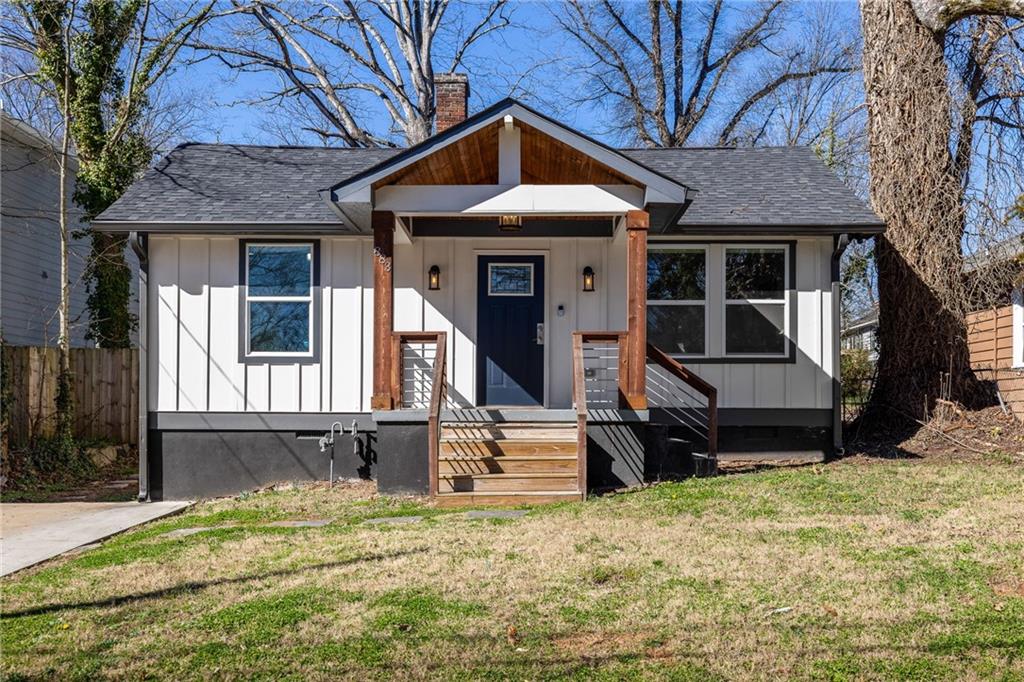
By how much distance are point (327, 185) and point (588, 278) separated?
3.64 metres

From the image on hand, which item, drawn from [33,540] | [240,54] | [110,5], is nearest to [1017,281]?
[33,540]

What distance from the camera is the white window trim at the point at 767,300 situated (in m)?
10.8

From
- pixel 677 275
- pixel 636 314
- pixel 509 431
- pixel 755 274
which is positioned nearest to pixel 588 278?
pixel 677 275

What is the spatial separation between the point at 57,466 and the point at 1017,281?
13.7 m

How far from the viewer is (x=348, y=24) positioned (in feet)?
70.4

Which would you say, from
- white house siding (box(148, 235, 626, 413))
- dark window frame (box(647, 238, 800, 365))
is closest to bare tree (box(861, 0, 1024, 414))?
dark window frame (box(647, 238, 800, 365))

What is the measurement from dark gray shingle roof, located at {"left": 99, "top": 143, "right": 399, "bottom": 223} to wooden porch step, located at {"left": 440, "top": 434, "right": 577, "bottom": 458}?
3209 millimetres

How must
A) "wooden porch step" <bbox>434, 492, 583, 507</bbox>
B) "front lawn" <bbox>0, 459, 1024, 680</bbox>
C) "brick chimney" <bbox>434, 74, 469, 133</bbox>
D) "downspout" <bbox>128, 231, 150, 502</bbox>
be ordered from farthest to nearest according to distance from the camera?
1. "brick chimney" <bbox>434, 74, 469, 133</bbox>
2. "downspout" <bbox>128, 231, 150, 502</bbox>
3. "wooden porch step" <bbox>434, 492, 583, 507</bbox>
4. "front lawn" <bbox>0, 459, 1024, 680</bbox>

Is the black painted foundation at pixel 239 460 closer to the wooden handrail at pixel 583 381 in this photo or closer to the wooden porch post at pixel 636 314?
the wooden handrail at pixel 583 381

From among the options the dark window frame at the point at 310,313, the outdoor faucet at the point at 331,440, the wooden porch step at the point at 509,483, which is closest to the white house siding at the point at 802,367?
the wooden porch step at the point at 509,483

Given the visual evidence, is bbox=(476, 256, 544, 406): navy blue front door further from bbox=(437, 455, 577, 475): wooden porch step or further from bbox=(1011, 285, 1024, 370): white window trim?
bbox=(1011, 285, 1024, 370): white window trim

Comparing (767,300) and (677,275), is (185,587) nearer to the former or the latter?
(677,275)

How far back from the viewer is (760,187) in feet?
37.8

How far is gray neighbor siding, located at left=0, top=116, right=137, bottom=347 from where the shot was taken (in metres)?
15.1
